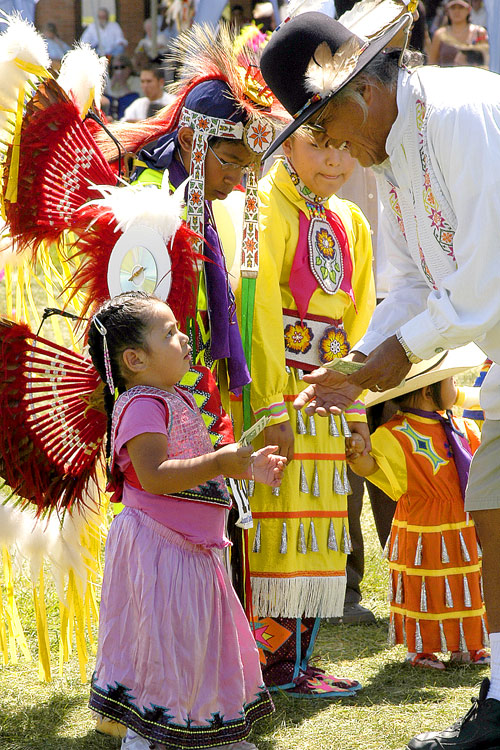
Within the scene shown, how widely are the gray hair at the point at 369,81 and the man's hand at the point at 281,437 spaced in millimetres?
924

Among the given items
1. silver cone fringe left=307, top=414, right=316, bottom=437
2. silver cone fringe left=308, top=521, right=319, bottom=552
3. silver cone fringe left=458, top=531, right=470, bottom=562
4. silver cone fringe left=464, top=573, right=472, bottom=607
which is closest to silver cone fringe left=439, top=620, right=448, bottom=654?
silver cone fringe left=464, top=573, right=472, bottom=607

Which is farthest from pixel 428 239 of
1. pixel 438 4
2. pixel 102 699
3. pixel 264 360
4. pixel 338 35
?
pixel 438 4

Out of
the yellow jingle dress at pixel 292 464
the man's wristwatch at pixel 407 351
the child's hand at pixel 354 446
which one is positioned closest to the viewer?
the man's wristwatch at pixel 407 351

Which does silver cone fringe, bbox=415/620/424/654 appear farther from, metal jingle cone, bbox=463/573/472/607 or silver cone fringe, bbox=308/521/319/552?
silver cone fringe, bbox=308/521/319/552

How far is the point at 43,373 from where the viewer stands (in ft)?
8.43

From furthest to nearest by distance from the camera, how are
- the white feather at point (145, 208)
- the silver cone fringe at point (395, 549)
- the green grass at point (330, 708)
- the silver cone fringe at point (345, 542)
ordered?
the silver cone fringe at point (395, 549) → the silver cone fringe at point (345, 542) → the green grass at point (330, 708) → the white feather at point (145, 208)

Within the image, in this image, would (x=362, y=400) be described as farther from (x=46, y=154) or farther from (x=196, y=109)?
(x=46, y=154)

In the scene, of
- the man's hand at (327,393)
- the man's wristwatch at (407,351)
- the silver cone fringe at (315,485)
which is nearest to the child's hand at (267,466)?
the man's hand at (327,393)

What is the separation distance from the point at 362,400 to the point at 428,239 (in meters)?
0.96

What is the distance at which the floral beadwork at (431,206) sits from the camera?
2359mm

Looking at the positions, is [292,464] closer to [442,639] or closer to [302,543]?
[302,543]

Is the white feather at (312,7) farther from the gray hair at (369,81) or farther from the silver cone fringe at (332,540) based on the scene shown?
the silver cone fringe at (332,540)

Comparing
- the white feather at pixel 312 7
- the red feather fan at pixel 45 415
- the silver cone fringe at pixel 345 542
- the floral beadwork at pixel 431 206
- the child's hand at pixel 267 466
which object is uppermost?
the white feather at pixel 312 7

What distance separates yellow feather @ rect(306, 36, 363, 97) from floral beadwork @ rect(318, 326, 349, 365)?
95 centimetres
